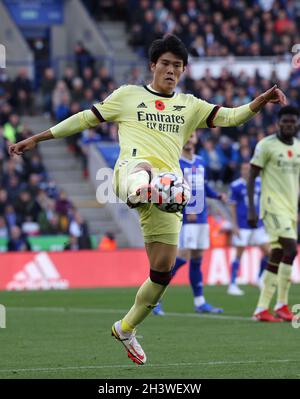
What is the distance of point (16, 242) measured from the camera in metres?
24.5

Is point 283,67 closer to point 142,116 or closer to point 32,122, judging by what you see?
point 32,122

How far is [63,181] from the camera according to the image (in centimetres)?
2998

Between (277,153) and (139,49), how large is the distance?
21197 millimetres

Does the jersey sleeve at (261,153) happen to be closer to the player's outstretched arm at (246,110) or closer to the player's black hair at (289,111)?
the player's black hair at (289,111)

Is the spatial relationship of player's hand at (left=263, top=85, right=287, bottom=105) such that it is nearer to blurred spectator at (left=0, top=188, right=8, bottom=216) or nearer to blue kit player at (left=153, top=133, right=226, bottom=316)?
blue kit player at (left=153, top=133, right=226, bottom=316)

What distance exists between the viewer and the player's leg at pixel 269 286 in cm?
1409

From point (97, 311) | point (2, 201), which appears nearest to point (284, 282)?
point (97, 311)

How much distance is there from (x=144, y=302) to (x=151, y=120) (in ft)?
5.05

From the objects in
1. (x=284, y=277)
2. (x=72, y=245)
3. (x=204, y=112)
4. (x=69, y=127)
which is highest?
(x=204, y=112)

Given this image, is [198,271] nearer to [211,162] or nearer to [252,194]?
[252,194]

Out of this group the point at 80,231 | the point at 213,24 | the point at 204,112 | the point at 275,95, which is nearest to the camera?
the point at 275,95
